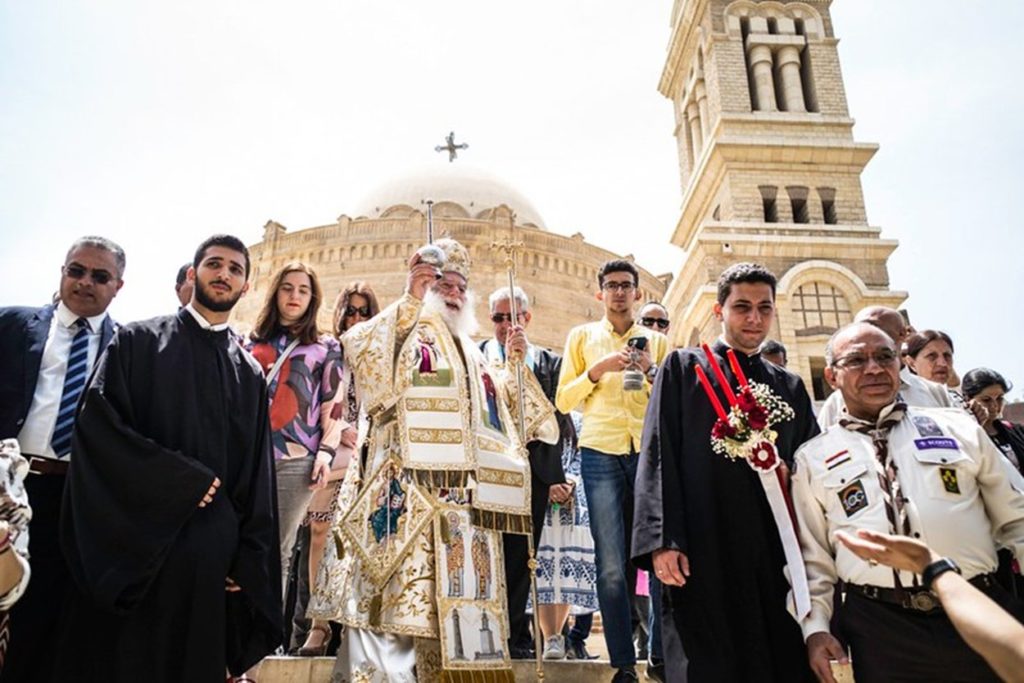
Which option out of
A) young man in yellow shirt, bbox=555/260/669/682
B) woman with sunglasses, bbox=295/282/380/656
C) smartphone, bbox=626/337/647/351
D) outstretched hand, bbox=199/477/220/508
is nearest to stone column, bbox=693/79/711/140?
young man in yellow shirt, bbox=555/260/669/682

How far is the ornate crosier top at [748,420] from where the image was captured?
3.12 metres

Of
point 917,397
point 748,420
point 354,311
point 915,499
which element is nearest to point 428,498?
point 748,420

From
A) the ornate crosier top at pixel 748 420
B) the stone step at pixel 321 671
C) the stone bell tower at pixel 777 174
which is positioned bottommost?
the stone step at pixel 321 671

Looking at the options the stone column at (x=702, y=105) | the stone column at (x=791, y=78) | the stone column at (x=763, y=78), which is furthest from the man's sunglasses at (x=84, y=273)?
the stone column at (x=791, y=78)

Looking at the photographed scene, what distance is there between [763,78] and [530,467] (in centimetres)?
2381

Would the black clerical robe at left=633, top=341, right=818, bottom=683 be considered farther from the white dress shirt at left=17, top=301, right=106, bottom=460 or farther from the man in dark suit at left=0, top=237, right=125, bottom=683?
the white dress shirt at left=17, top=301, right=106, bottom=460

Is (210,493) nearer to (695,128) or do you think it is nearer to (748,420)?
(748,420)

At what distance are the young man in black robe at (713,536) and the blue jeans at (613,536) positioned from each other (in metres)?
1.02

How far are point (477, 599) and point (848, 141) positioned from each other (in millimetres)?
23946

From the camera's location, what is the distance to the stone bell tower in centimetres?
2083

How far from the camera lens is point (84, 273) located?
380 cm

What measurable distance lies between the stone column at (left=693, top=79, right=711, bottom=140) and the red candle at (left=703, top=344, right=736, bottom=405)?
77.8ft

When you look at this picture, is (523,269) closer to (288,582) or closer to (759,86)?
(759,86)

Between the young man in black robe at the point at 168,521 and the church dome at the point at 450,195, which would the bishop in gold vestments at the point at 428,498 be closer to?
the young man in black robe at the point at 168,521
